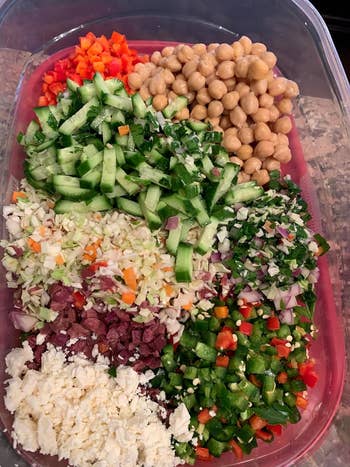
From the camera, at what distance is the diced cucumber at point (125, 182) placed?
1.78 metres

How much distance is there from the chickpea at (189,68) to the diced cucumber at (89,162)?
60 centimetres

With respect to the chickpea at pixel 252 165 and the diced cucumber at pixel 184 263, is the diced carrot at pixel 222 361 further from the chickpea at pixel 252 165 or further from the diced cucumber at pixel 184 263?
the chickpea at pixel 252 165

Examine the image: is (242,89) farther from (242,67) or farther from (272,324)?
(272,324)

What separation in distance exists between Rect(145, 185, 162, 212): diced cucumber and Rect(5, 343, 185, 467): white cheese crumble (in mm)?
577

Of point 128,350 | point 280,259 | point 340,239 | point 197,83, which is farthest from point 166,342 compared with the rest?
point 197,83

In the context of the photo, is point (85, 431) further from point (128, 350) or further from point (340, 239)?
point (340, 239)

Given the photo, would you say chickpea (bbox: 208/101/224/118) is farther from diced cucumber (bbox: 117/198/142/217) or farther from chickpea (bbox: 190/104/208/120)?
diced cucumber (bbox: 117/198/142/217)

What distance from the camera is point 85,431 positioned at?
1.62 meters

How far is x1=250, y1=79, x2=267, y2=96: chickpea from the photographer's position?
6.60 ft

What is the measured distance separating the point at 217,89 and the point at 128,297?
3.15 ft

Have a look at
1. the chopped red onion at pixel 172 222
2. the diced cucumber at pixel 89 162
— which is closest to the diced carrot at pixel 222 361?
the chopped red onion at pixel 172 222

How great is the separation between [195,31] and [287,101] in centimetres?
69

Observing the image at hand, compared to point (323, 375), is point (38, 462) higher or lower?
lower

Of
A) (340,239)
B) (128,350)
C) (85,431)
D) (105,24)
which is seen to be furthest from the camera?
(105,24)
